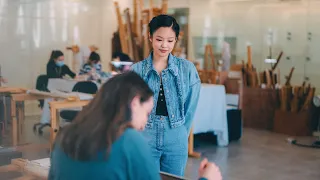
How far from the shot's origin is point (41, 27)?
346 inches

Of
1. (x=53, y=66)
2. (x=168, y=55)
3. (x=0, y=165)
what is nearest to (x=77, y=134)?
(x=168, y=55)

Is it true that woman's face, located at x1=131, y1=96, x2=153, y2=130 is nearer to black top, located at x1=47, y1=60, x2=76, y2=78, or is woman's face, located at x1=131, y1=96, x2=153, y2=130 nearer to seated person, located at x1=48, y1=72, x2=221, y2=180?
seated person, located at x1=48, y1=72, x2=221, y2=180

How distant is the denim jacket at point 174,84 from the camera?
258 centimetres

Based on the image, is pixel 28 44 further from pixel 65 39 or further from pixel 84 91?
pixel 84 91

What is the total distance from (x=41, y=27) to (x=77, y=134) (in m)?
7.71

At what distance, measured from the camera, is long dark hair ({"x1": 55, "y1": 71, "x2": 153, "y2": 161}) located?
1415 millimetres

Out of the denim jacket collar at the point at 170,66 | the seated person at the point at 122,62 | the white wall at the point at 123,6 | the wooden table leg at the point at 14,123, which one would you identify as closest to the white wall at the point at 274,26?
the white wall at the point at 123,6

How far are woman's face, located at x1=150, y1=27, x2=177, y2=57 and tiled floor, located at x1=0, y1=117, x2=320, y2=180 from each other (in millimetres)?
2456

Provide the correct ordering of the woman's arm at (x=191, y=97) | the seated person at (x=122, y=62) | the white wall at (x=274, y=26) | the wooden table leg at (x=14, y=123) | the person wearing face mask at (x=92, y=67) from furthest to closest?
the white wall at (x=274, y=26) → the person wearing face mask at (x=92, y=67) → the seated person at (x=122, y=62) → the wooden table leg at (x=14, y=123) → the woman's arm at (x=191, y=97)

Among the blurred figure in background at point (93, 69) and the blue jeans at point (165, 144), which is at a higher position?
the blurred figure in background at point (93, 69)

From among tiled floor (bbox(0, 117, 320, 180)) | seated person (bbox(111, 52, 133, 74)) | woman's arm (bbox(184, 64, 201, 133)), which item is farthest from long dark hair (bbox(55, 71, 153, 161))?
seated person (bbox(111, 52, 133, 74))

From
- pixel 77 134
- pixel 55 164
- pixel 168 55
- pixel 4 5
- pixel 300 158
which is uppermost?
pixel 4 5

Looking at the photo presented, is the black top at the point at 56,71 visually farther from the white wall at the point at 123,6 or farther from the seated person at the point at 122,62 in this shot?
the seated person at the point at 122,62

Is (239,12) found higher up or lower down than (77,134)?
higher up
